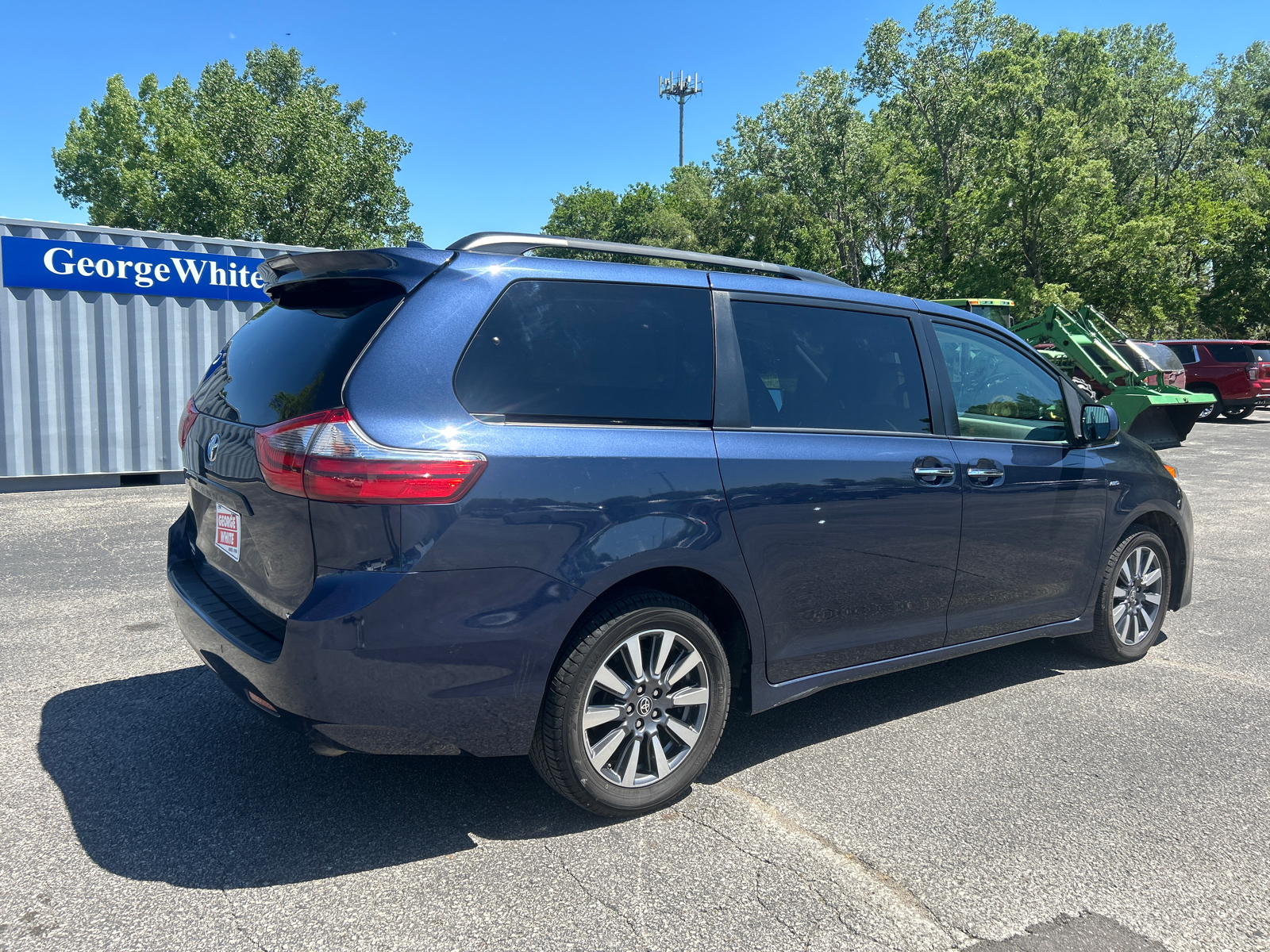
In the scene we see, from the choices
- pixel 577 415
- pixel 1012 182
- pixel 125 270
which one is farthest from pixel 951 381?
pixel 1012 182

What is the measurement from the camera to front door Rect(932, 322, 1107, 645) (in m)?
3.91

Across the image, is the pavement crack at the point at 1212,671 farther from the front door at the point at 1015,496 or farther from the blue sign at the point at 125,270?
the blue sign at the point at 125,270

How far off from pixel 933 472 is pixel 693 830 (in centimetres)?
169

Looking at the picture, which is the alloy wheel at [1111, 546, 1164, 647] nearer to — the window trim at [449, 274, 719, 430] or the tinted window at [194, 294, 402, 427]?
the window trim at [449, 274, 719, 430]

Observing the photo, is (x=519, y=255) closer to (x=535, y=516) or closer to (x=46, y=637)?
(x=535, y=516)

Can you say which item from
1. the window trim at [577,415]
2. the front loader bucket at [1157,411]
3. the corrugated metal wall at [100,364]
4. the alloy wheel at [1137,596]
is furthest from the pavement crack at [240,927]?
the front loader bucket at [1157,411]

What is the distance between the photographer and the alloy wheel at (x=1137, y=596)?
4.73 metres

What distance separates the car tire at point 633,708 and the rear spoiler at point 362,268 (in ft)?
3.94

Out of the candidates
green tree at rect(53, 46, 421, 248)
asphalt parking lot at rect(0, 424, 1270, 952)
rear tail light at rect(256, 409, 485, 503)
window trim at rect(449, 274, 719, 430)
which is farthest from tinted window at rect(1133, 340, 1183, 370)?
green tree at rect(53, 46, 421, 248)

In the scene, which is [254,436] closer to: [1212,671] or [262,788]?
[262,788]

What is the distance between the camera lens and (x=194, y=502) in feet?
11.0

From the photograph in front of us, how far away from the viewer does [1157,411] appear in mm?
17125

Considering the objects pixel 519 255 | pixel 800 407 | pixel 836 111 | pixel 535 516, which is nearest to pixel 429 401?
pixel 535 516

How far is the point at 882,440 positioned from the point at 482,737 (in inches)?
75.2
